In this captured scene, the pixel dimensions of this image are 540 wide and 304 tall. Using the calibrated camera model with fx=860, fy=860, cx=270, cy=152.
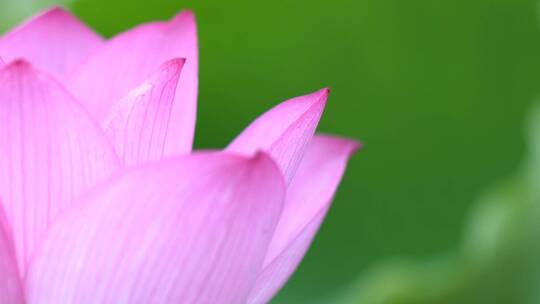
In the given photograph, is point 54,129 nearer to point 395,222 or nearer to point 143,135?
point 143,135

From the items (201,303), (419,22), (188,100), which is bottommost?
(201,303)

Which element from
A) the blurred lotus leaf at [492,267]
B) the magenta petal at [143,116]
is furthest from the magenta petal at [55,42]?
the blurred lotus leaf at [492,267]

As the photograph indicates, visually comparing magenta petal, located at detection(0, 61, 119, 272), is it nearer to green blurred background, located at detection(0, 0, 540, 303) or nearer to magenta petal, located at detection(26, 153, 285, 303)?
magenta petal, located at detection(26, 153, 285, 303)

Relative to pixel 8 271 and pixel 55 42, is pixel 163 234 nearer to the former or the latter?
pixel 8 271

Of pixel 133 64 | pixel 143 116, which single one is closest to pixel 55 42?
pixel 133 64

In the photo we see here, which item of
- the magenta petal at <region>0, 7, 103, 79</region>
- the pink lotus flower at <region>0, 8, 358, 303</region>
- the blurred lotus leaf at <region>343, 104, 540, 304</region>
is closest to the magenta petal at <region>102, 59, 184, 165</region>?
the pink lotus flower at <region>0, 8, 358, 303</region>

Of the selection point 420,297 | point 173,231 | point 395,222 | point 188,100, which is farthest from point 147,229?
point 395,222
